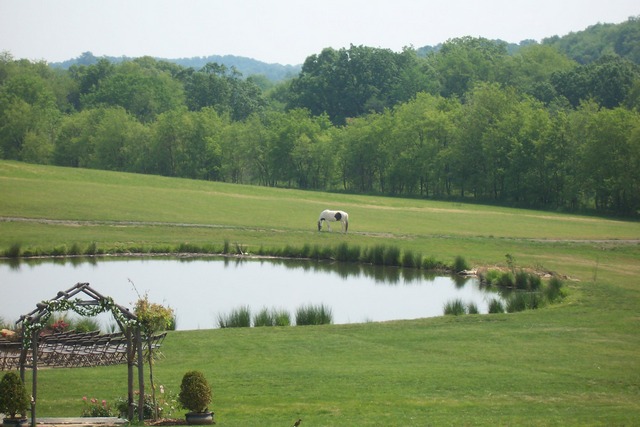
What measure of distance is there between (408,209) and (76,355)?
54.1m

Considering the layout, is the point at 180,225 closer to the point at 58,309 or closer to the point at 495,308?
the point at 495,308

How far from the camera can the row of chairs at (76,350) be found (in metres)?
23.0

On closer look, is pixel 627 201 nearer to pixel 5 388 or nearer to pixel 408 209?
pixel 408 209

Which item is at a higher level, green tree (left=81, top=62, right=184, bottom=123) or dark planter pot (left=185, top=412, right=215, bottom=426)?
green tree (left=81, top=62, right=184, bottom=123)

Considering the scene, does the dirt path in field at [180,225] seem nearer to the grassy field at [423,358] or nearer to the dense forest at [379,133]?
the grassy field at [423,358]

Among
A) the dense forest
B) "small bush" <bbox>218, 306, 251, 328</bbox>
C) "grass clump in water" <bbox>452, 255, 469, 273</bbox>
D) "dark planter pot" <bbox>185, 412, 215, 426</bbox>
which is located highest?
the dense forest

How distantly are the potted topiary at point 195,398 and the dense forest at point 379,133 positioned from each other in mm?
68046

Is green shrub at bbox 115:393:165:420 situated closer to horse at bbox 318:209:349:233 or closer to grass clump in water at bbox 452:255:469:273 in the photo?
grass clump in water at bbox 452:255:469:273

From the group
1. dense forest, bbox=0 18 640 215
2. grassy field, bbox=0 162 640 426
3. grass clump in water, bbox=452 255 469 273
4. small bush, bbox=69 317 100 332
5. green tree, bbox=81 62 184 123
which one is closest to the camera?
grassy field, bbox=0 162 640 426

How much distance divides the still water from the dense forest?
42.9 m

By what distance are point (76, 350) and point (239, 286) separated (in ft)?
55.7

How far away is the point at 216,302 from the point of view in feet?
119

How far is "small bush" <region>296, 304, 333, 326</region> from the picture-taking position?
102 ft

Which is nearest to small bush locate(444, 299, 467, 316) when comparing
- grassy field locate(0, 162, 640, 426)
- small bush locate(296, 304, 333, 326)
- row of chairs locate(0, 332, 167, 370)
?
grassy field locate(0, 162, 640, 426)
